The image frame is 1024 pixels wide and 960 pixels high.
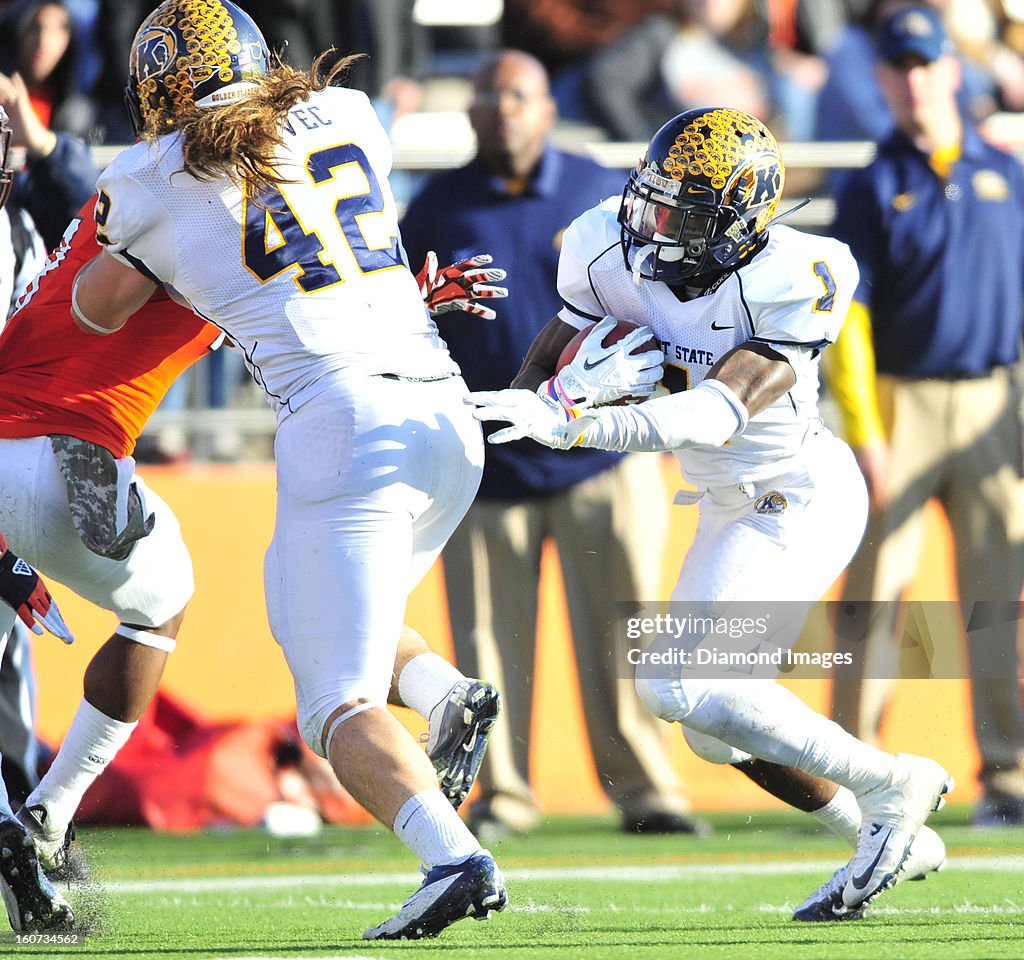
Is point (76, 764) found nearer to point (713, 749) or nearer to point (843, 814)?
point (713, 749)

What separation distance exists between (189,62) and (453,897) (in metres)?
1.76

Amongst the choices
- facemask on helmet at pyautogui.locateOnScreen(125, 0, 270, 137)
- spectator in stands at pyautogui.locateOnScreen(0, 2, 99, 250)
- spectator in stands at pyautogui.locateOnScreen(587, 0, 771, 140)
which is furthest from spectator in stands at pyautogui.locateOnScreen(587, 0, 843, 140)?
facemask on helmet at pyautogui.locateOnScreen(125, 0, 270, 137)

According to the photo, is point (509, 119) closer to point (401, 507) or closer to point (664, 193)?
point (664, 193)

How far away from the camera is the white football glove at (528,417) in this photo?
3.22m

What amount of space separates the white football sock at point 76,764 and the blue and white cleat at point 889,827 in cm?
172

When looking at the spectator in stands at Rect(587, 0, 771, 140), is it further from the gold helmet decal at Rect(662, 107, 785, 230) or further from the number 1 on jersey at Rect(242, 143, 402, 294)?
the number 1 on jersey at Rect(242, 143, 402, 294)

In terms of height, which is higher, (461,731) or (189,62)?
(189,62)

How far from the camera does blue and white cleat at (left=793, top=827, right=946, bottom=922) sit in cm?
376

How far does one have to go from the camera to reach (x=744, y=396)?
11.6 ft

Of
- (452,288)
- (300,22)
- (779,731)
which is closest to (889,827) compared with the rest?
(779,731)

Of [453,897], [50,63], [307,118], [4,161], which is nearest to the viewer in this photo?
[453,897]

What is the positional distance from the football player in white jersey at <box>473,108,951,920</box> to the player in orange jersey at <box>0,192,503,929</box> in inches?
12.7

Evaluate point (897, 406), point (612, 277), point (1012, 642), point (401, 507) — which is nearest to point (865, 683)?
point (1012, 642)

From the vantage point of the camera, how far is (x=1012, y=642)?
18.6 feet
